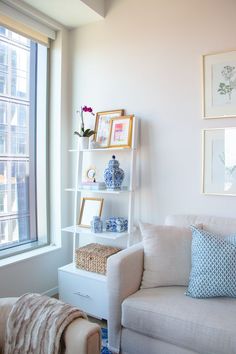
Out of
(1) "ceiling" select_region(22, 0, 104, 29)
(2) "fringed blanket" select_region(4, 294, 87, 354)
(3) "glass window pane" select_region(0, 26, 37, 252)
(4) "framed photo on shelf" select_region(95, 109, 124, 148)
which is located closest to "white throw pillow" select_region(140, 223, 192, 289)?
(2) "fringed blanket" select_region(4, 294, 87, 354)

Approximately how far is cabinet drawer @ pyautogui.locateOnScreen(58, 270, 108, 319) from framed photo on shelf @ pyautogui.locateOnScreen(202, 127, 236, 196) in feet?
3.68

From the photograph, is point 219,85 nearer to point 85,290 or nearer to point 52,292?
point 85,290

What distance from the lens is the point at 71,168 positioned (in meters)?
2.93

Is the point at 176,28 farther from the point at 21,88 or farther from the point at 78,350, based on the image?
the point at 78,350

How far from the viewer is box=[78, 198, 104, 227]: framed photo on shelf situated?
8.70 feet

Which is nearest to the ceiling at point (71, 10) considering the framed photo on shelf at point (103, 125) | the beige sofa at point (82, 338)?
the framed photo on shelf at point (103, 125)

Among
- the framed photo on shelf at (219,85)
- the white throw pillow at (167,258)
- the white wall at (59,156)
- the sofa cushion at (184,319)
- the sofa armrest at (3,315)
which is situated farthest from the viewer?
the white wall at (59,156)

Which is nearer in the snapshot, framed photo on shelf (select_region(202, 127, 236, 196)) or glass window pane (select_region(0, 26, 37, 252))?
framed photo on shelf (select_region(202, 127, 236, 196))

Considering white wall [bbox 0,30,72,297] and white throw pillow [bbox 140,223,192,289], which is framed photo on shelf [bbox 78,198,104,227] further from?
white throw pillow [bbox 140,223,192,289]

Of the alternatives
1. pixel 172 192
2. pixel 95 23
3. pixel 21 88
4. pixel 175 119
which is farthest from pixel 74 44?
pixel 172 192

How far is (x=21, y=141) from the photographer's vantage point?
2693 mm

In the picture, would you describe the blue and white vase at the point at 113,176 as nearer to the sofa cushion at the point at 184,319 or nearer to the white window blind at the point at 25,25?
the sofa cushion at the point at 184,319

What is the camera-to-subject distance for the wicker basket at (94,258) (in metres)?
2.32

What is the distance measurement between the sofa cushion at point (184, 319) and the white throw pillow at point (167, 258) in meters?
0.09
